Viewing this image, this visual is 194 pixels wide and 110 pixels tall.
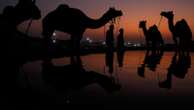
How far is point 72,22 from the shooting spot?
15.8m

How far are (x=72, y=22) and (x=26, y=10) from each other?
14.9 feet

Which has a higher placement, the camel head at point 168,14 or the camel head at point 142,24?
the camel head at point 168,14

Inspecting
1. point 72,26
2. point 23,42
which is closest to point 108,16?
point 72,26

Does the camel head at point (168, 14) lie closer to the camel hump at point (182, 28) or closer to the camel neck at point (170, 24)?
the camel neck at point (170, 24)

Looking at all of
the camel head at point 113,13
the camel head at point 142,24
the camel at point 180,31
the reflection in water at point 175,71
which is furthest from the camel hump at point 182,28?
the reflection in water at point 175,71

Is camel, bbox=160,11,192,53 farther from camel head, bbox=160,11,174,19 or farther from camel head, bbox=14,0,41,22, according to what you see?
camel head, bbox=14,0,41,22

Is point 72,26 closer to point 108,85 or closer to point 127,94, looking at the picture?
point 108,85

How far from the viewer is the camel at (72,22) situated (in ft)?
51.2

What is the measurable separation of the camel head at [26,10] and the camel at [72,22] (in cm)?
376

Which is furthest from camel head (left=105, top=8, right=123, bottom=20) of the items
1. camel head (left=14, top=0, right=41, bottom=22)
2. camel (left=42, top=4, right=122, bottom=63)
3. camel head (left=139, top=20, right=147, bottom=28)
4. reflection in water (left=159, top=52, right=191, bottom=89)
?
camel head (left=139, top=20, right=147, bottom=28)

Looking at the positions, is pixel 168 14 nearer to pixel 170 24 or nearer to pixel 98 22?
pixel 170 24

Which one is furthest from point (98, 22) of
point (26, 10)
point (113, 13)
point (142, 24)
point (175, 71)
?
point (142, 24)

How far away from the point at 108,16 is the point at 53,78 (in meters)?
7.63

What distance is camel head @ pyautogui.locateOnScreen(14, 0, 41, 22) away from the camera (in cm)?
1104
